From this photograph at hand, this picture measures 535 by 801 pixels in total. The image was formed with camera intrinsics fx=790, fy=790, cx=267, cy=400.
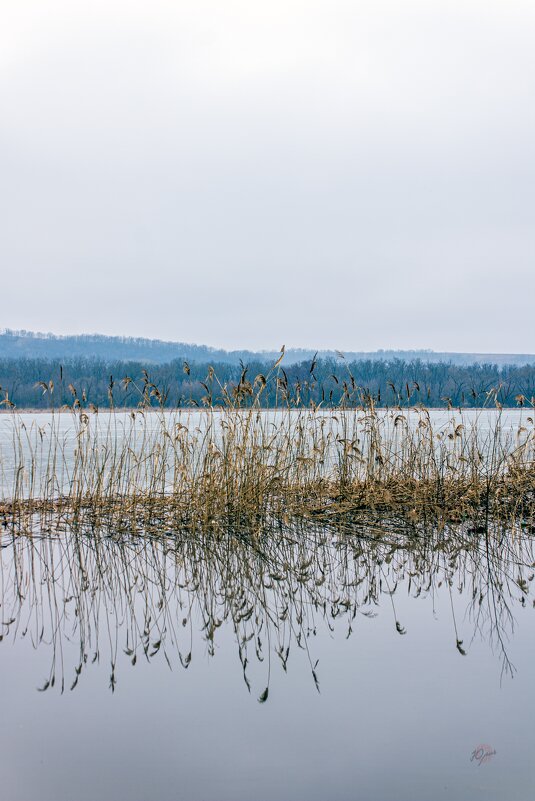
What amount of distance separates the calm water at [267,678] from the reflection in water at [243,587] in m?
0.02

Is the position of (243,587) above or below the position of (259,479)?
below

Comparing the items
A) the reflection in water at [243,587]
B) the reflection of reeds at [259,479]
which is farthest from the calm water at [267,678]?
the reflection of reeds at [259,479]

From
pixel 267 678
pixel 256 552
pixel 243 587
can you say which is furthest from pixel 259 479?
pixel 267 678

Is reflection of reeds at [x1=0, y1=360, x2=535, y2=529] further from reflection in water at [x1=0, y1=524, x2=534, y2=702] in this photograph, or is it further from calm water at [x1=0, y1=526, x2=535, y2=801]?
calm water at [x1=0, y1=526, x2=535, y2=801]

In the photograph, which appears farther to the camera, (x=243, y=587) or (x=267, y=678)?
(x=243, y=587)

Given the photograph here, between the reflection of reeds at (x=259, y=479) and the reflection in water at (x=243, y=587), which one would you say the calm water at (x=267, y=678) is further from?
the reflection of reeds at (x=259, y=479)

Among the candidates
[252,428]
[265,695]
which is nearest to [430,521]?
[252,428]

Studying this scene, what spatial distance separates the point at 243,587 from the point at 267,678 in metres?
1.41

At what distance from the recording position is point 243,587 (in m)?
4.43

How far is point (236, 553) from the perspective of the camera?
5422mm

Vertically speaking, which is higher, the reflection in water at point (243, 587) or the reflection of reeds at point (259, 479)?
the reflection of reeds at point (259, 479)

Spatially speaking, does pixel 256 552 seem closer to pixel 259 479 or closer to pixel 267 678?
pixel 259 479

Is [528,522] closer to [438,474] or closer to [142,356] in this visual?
[438,474]

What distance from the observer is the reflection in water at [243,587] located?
11.3 ft
